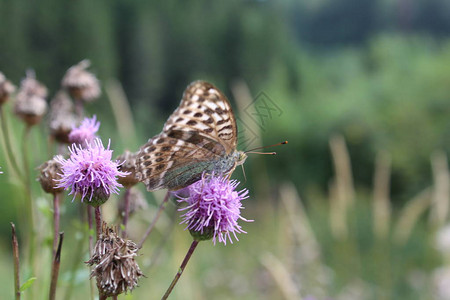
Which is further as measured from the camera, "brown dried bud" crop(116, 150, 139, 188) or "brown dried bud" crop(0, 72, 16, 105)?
"brown dried bud" crop(0, 72, 16, 105)

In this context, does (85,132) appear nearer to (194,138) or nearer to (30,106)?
(194,138)

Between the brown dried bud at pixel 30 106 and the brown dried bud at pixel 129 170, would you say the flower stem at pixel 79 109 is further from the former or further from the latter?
the brown dried bud at pixel 129 170

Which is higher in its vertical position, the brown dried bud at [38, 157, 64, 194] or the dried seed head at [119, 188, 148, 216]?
the brown dried bud at [38, 157, 64, 194]

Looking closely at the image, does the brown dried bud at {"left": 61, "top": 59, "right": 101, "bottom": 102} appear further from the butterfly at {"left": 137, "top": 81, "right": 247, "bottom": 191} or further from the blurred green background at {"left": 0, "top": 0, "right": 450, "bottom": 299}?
the butterfly at {"left": 137, "top": 81, "right": 247, "bottom": 191}

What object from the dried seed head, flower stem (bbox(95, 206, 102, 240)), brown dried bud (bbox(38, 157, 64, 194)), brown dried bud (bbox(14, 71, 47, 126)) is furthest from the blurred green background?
flower stem (bbox(95, 206, 102, 240))

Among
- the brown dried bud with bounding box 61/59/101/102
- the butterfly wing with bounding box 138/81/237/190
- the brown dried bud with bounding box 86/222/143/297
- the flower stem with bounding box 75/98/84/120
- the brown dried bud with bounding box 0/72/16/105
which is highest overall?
the brown dried bud with bounding box 61/59/101/102

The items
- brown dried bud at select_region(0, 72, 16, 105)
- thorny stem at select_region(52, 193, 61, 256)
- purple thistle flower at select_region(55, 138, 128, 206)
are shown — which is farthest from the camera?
brown dried bud at select_region(0, 72, 16, 105)
